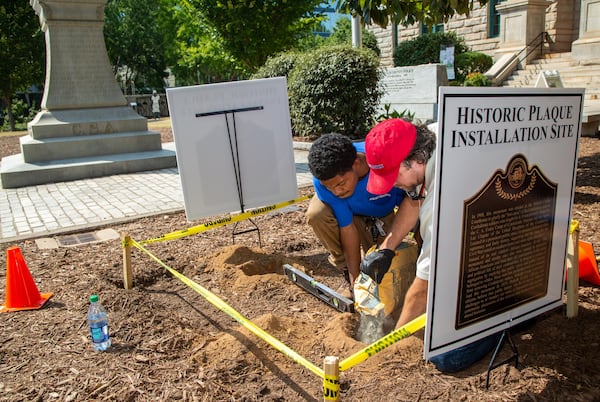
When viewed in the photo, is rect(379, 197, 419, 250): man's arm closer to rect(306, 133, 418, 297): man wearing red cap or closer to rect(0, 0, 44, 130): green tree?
rect(306, 133, 418, 297): man wearing red cap

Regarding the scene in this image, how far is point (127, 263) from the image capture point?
3822 millimetres

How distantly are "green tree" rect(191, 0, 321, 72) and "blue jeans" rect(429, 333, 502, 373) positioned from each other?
591 inches

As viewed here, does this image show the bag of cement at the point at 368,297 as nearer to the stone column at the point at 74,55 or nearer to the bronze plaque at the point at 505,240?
the bronze plaque at the point at 505,240

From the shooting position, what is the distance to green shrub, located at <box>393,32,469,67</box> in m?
21.9

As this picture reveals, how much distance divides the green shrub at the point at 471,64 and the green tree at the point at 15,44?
20.5 m

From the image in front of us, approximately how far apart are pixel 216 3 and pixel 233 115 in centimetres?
1293

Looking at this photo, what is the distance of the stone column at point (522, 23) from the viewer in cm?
1836

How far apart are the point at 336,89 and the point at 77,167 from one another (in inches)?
216

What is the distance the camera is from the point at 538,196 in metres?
2.24

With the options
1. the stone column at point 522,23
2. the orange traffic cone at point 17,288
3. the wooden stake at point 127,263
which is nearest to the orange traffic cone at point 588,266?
the wooden stake at point 127,263

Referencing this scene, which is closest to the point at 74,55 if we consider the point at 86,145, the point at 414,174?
the point at 86,145

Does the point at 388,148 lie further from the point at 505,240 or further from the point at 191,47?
the point at 191,47

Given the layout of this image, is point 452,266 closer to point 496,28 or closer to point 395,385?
point 395,385

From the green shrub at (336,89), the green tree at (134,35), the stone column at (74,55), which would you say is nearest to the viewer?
the stone column at (74,55)
